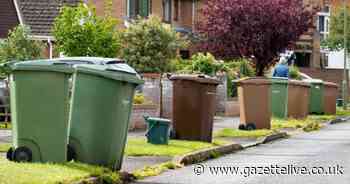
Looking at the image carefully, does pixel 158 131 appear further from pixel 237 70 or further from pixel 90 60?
pixel 237 70

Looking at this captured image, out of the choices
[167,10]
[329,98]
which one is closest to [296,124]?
[329,98]

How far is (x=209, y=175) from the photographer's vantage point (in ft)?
42.7

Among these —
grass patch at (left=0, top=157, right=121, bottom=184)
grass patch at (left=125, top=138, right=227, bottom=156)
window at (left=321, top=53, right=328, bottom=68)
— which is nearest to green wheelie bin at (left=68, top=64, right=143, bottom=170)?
grass patch at (left=0, top=157, right=121, bottom=184)

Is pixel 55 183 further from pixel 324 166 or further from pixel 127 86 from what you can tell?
pixel 324 166

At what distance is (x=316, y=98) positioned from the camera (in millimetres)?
33438

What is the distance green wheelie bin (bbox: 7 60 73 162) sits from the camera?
11.6 meters

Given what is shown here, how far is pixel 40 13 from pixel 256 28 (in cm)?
882

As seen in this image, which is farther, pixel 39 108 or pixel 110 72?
pixel 110 72

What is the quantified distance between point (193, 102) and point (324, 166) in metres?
3.96

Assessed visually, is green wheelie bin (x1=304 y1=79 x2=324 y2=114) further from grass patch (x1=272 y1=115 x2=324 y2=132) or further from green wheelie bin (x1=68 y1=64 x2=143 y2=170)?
green wheelie bin (x1=68 y1=64 x2=143 y2=170)

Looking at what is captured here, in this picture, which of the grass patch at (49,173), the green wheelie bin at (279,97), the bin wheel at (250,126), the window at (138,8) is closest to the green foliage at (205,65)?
the green wheelie bin at (279,97)

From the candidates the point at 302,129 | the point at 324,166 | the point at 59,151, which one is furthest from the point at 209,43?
the point at 59,151

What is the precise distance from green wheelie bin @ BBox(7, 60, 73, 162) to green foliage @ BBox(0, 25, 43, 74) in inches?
751

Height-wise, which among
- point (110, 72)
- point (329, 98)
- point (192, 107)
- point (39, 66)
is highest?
point (39, 66)
